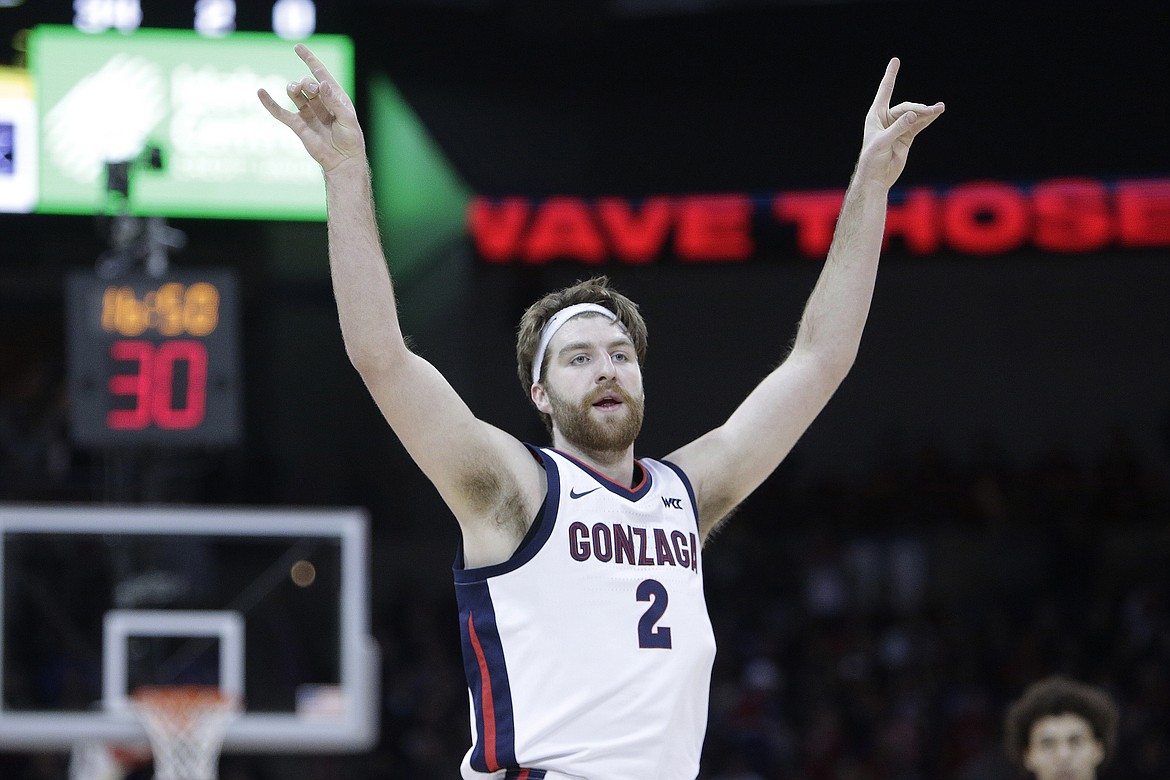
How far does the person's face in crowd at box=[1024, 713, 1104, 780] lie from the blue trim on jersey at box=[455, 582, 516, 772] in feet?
10.9

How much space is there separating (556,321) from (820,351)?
787mm

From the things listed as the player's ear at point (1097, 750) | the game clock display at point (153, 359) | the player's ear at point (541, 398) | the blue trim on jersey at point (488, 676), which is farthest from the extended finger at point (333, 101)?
the game clock display at point (153, 359)

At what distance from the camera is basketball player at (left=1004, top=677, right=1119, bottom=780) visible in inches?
247

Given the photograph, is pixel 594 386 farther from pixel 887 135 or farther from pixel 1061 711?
pixel 1061 711

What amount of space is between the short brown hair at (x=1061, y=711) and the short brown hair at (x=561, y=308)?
9.90 ft

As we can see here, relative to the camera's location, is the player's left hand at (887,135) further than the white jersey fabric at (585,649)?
Yes

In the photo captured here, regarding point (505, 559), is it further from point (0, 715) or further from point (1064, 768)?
point (0, 715)

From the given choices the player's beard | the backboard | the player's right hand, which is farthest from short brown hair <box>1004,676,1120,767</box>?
the backboard

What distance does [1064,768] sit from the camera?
20.6ft

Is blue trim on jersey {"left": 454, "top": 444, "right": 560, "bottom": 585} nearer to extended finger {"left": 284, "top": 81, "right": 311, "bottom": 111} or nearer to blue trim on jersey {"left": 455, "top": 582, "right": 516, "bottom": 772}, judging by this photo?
blue trim on jersey {"left": 455, "top": 582, "right": 516, "bottom": 772}

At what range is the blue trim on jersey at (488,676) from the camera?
366cm

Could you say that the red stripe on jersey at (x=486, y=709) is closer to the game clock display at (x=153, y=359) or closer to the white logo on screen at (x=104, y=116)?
the game clock display at (x=153, y=359)

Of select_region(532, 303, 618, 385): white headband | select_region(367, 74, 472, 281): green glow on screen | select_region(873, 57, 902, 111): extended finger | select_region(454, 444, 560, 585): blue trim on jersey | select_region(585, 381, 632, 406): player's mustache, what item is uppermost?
select_region(367, 74, 472, 281): green glow on screen

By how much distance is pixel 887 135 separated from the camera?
4441mm
